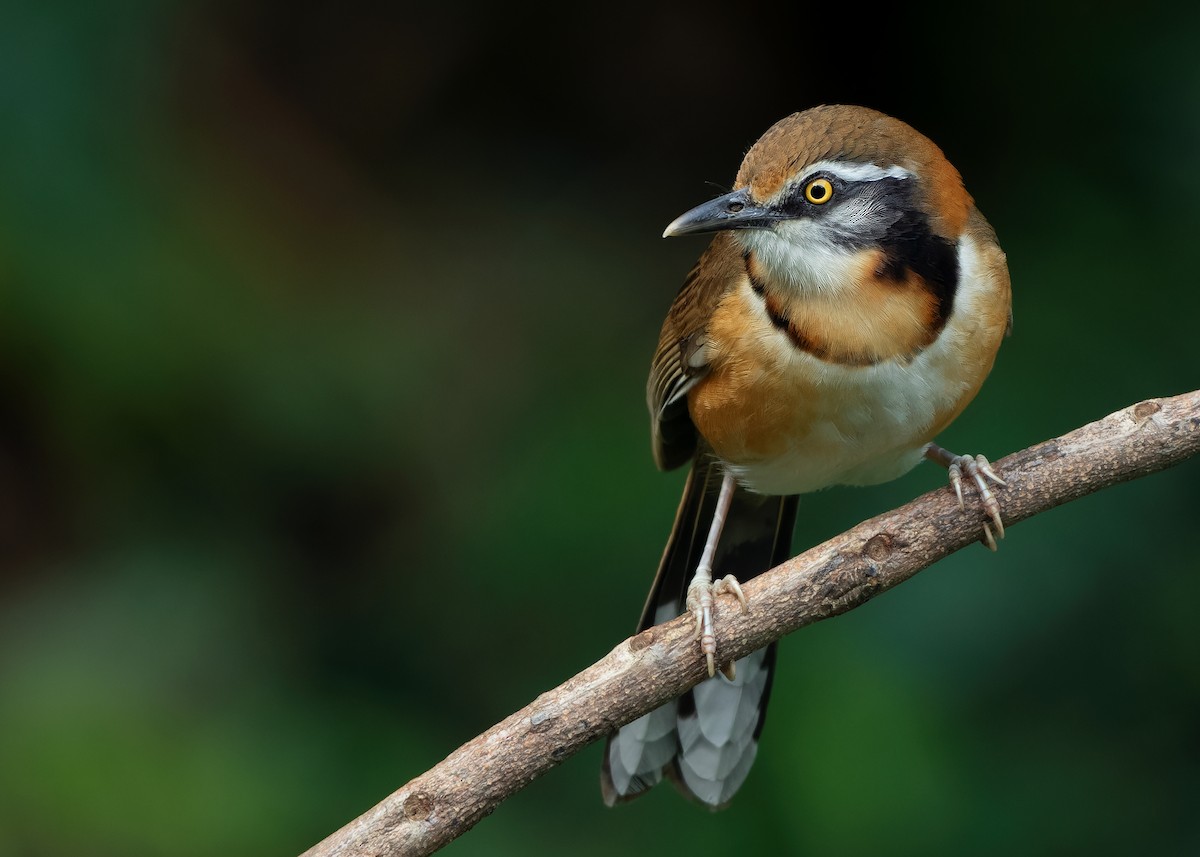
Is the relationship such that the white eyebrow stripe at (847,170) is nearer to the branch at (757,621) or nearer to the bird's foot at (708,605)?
the branch at (757,621)

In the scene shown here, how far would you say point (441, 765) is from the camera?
3.06m

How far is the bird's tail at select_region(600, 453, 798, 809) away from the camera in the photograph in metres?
4.28

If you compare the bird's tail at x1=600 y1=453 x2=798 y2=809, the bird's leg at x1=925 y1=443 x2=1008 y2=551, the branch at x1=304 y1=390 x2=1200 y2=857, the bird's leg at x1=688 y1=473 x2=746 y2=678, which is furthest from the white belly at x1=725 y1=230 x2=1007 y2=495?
the bird's tail at x1=600 y1=453 x2=798 y2=809

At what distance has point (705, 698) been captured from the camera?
447 centimetres

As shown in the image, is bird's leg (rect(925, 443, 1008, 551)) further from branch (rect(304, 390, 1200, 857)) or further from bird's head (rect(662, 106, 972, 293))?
bird's head (rect(662, 106, 972, 293))

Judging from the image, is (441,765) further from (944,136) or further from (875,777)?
(944,136)

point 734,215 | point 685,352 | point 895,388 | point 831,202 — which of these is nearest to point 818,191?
point 831,202

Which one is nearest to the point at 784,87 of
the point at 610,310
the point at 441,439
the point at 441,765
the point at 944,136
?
the point at 944,136

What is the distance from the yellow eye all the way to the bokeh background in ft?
2.91

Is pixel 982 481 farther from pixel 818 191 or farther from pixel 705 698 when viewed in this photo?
pixel 705 698

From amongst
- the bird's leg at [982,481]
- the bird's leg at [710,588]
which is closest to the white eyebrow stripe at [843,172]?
the bird's leg at [982,481]

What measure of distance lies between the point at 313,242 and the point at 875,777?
2.86 m

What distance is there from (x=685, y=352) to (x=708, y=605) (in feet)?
2.68

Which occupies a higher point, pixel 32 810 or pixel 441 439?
pixel 441 439
